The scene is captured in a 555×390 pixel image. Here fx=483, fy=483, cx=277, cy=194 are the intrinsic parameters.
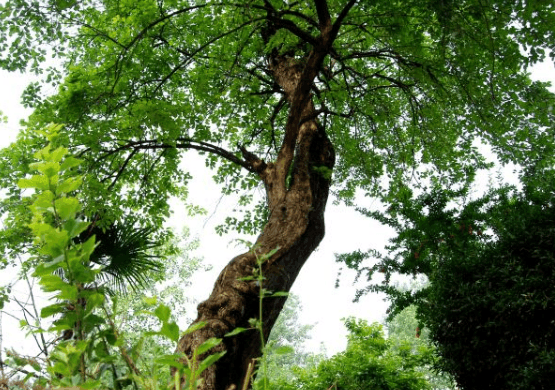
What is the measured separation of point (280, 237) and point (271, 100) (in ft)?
17.8

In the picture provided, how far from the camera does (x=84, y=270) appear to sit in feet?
2.52

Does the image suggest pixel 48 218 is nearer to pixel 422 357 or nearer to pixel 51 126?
pixel 51 126

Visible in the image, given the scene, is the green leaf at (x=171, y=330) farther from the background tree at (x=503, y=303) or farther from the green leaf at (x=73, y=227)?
the background tree at (x=503, y=303)

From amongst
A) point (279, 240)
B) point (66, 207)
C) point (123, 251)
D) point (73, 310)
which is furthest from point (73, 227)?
point (123, 251)

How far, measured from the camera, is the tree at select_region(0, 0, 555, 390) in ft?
14.1

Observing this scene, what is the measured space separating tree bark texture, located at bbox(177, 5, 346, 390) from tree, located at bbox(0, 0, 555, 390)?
0.7 inches

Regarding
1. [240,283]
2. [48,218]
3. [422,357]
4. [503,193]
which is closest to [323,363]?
[422,357]

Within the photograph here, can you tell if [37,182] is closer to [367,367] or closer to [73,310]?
[73,310]

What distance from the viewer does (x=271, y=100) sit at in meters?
9.83

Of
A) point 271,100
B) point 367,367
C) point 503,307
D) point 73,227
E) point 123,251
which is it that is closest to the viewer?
point 73,227

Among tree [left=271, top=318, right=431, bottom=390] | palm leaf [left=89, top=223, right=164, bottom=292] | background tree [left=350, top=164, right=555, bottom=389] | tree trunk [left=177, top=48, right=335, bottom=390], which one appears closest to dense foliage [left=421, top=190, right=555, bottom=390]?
background tree [left=350, top=164, right=555, bottom=389]

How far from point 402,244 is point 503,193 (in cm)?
195

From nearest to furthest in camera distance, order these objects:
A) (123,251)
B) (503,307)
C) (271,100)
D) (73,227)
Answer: (73,227) < (503,307) < (123,251) < (271,100)

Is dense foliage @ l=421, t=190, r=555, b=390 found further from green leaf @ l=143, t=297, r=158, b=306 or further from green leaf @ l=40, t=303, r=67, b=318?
green leaf @ l=40, t=303, r=67, b=318
